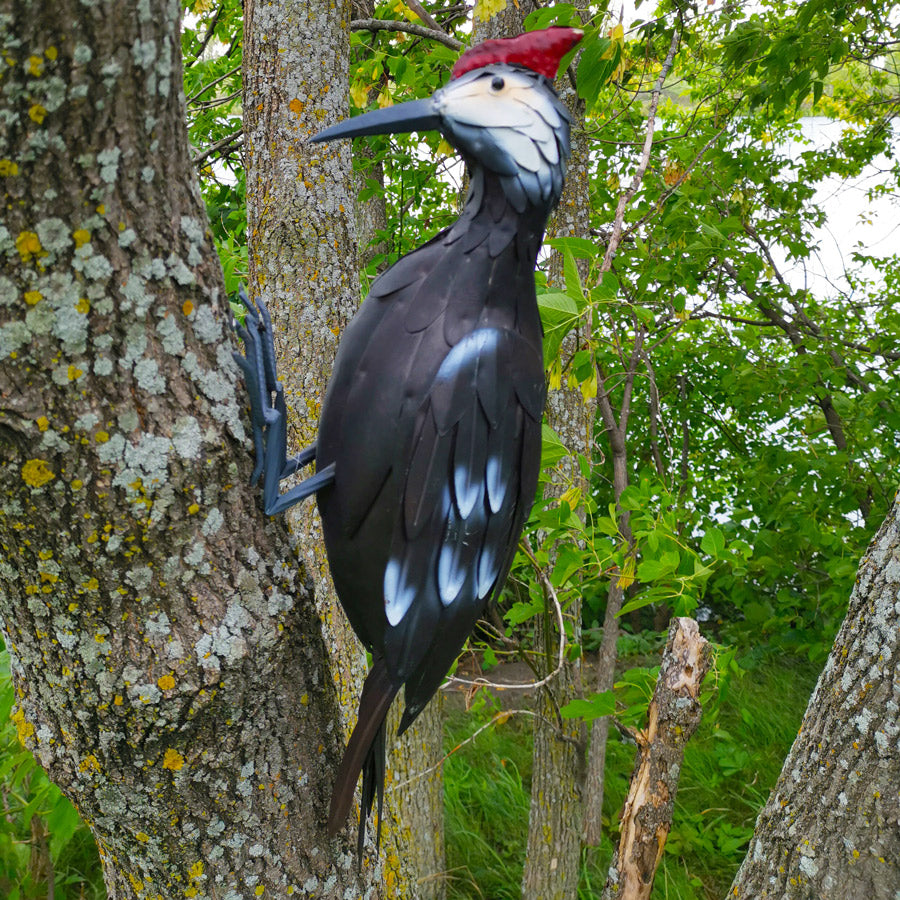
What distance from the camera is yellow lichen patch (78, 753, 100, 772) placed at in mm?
1071

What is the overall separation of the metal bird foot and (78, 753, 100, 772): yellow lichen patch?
1.32 feet

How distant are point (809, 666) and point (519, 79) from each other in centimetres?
457

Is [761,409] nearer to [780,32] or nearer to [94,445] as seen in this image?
[780,32]

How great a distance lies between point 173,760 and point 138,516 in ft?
1.16

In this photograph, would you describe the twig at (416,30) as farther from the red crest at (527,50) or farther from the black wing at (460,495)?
the black wing at (460,495)

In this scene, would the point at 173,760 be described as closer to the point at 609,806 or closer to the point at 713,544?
the point at 713,544

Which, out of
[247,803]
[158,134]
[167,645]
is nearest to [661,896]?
[247,803]

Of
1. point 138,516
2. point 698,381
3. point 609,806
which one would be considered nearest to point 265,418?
point 138,516

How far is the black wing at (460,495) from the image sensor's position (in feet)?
3.32

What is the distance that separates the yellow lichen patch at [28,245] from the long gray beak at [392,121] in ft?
1.17

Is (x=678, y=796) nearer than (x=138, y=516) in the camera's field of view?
No

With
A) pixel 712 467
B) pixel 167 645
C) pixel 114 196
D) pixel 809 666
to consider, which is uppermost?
pixel 114 196

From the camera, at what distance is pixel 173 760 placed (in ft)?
3.53

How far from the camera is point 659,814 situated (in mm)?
1912
